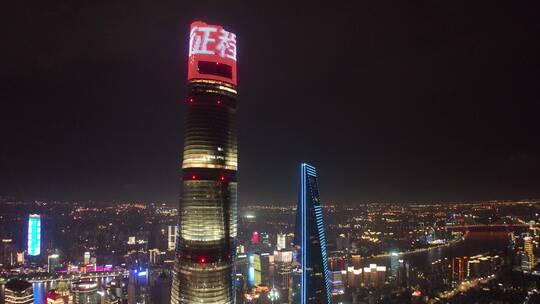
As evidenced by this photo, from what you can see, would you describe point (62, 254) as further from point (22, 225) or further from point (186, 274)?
point (186, 274)

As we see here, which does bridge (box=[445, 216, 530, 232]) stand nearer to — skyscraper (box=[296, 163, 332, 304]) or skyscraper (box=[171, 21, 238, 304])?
skyscraper (box=[296, 163, 332, 304])

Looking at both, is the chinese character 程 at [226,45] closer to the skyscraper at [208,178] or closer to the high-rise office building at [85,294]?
the skyscraper at [208,178]

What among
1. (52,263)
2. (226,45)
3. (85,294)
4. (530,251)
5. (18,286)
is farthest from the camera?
(52,263)

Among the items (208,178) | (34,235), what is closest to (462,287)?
(208,178)

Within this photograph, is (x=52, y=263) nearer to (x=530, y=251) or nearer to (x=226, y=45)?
(x=226, y=45)

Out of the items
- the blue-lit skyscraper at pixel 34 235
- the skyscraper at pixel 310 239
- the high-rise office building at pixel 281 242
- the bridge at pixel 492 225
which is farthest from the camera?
the bridge at pixel 492 225

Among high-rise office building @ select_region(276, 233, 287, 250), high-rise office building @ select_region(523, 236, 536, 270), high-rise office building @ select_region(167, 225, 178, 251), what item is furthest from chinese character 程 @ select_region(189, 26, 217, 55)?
high-rise office building @ select_region(167, 225, 178, 251)

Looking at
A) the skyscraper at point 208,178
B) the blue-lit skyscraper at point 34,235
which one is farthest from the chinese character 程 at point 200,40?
the blue-lit skyscraper at point 34,235
